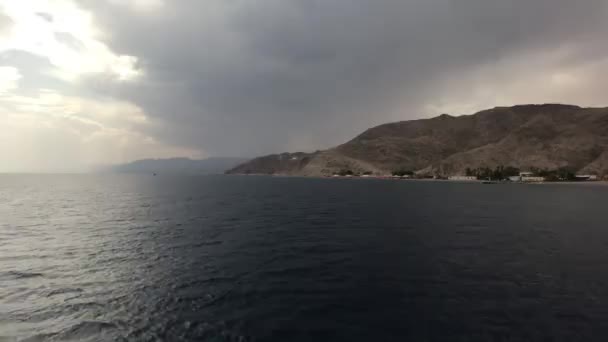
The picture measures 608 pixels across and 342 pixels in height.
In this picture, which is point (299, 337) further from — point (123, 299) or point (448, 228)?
point (448, 228)

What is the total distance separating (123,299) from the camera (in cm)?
2088

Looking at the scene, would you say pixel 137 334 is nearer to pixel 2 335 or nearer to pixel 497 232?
pixel 2 335

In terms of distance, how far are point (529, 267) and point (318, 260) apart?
2143 centimetres

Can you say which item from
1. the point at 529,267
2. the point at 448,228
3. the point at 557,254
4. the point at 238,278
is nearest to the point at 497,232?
the point at 448,228

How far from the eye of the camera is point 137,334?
16297 millimetres

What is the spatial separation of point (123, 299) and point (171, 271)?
239 inches

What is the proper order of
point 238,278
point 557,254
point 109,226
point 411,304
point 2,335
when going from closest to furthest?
point 2,335 → point 411,304 → point 238,278 → point 557,254 → point 109,226

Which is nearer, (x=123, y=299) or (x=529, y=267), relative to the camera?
(x=123, y=299)

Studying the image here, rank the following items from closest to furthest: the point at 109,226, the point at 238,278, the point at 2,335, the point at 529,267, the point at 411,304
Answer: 1. the point at 2,335
2. the point at 411,304
3. the point at 238,278
4. the point at 529,267
5. the point at 109,226

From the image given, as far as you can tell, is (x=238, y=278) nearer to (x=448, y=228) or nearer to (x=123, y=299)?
(x=123, y=299)

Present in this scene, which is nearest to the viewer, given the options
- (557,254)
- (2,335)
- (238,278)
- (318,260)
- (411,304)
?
(2,335)

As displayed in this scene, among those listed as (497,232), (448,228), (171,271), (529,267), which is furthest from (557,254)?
(171,271)

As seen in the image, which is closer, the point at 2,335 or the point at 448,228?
the point at 2,335

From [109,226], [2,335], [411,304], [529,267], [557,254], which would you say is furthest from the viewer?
[109,226]
